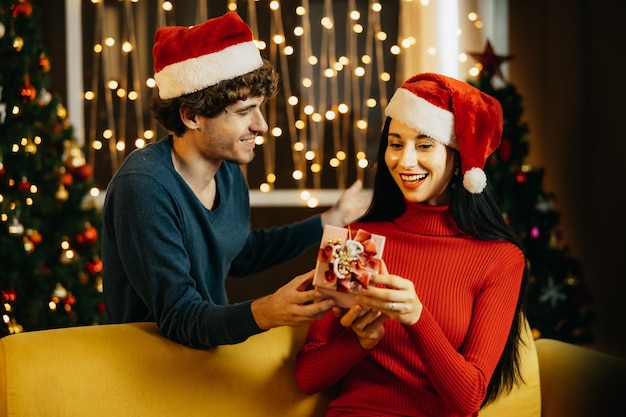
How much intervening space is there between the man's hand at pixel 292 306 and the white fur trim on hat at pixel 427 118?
0.47 m

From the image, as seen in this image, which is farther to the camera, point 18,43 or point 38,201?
point 38,201

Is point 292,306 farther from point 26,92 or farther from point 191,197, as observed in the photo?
point 26,92

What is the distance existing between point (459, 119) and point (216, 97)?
642 mm

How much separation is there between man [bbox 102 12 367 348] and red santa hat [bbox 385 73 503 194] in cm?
44

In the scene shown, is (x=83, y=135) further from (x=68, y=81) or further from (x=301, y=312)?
(x=301, y=312)

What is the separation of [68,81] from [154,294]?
9.16 feet

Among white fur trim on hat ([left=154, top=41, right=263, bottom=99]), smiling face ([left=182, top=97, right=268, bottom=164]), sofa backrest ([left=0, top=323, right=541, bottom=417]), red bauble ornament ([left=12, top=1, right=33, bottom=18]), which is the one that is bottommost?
sofa backrest ([left=0, top=323, right=541, bottom=417])

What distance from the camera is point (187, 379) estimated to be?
1.93 m

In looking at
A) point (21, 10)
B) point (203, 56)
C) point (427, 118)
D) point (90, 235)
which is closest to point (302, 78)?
point (90, 235)

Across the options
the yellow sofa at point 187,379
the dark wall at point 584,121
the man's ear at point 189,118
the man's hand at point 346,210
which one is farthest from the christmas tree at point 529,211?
the man's ear at point 189,118

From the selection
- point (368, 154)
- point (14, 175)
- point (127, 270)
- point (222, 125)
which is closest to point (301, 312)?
point (127, 270)

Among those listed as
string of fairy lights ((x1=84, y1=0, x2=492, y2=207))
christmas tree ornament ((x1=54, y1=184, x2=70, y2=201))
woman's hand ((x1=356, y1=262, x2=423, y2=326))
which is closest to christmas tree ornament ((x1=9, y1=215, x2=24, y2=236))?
christmas tree ornament ((x1=54, y1=184, x2=70, y2=201))

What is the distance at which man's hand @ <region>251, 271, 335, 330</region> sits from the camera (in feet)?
5.57

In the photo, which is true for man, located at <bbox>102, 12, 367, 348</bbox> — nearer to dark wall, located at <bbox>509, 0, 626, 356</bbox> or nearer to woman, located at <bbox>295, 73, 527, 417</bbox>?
woman, located at <bbox>295, 73, 527, 417</bbox>
